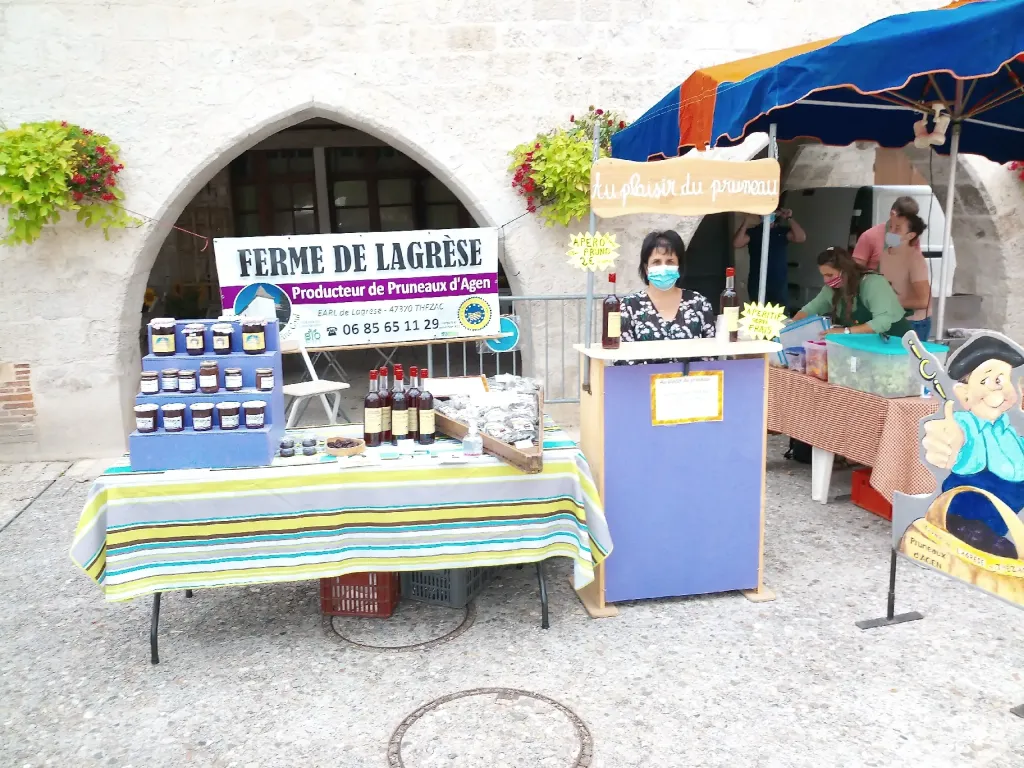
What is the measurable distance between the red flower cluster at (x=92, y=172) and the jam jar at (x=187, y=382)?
3.31 meters

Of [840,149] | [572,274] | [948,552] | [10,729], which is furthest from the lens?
[840,149]

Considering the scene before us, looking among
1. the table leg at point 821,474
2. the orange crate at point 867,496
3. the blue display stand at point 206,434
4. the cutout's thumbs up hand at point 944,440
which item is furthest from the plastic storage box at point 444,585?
the orange crate at point 867,496

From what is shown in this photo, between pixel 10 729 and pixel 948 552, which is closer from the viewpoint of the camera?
pixel 10 729

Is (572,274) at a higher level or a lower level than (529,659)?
higher

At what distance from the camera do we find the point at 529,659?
3707mm

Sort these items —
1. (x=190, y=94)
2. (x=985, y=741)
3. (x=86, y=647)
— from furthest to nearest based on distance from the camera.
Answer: (x=190, y=94)
(x=86, y=647)
(x=985, y=741)

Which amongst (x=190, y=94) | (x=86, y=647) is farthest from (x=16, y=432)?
(x=86, y=647)

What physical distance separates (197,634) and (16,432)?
12.4 feet

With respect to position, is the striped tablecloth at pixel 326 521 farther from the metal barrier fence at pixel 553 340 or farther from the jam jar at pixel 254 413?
the metal barrier fence at pixel 553 340

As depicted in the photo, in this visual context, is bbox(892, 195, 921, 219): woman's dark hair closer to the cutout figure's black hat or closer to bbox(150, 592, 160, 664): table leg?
the cutout figure's black hat

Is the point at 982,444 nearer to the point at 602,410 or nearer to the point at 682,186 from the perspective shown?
the point at 602,410

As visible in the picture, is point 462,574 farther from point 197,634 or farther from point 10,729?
point 10,729

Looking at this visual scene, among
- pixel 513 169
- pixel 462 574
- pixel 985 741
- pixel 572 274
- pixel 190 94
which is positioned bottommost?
pixel 985 741

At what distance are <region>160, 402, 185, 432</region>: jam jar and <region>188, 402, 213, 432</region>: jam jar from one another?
0.18 feet
